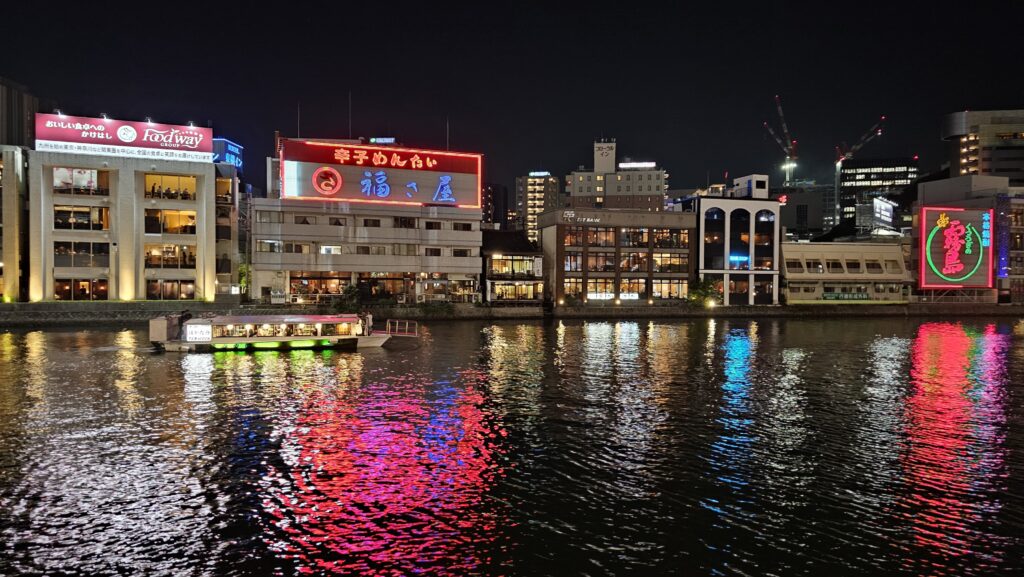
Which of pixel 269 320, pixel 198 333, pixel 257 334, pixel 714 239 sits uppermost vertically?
pixel 714 239

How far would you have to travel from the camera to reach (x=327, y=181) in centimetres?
8975

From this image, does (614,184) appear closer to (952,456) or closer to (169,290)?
(169,290)

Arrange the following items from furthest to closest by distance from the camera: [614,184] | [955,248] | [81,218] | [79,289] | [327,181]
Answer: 1. [614,184]
2. [955,248]
3. [327,181]
4. [81,218]
5. [79,289]

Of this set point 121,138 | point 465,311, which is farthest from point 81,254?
point 465,311

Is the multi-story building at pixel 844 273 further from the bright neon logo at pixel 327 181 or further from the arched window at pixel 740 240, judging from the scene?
the bright neon logo at pixel 327 181

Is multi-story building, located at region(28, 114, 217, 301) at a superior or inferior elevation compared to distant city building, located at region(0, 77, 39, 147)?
inferior

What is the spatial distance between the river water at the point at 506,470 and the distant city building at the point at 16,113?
69927mm

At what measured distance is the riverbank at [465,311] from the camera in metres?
74.6

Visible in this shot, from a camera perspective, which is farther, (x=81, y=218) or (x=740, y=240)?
(x=740, y=240)

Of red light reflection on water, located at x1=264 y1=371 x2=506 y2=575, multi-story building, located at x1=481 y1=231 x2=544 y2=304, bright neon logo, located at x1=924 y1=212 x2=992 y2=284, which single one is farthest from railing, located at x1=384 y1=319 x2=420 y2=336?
bright neon logo, located at x1=924 y1=212 x2=992 y2=284

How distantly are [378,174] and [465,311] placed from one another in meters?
22.9

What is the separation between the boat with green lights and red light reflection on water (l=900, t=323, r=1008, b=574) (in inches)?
1643

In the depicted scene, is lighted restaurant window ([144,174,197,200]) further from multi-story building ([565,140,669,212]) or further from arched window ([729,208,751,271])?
multi-story building ([565,140,669,212])

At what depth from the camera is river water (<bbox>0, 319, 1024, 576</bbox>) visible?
16.7 m
